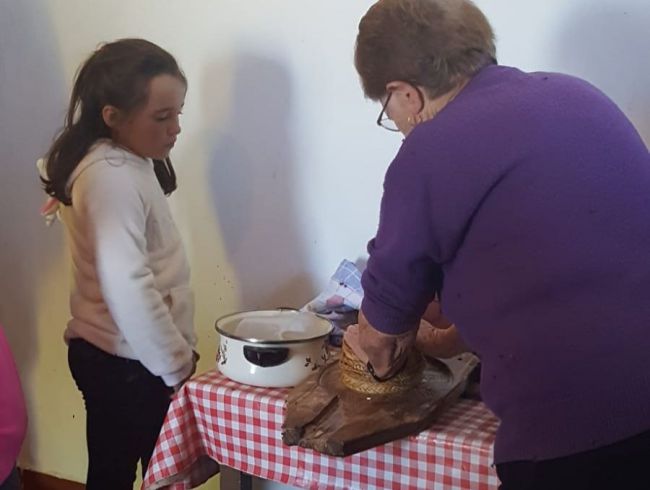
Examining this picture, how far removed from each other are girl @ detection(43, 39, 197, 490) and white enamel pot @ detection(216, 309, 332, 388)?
195 millimetres

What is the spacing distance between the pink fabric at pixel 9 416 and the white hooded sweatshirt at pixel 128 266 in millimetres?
249

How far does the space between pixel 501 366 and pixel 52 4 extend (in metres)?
1.48

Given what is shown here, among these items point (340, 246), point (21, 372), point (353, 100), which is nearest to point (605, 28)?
point (353, 100)

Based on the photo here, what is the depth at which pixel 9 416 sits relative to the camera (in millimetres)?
1161

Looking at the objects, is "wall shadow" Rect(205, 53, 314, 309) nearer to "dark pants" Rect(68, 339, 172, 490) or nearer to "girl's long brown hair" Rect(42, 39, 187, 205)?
"girl's long brown hair" Rect(42, 39, 187, 205)

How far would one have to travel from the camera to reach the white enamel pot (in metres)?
1.23

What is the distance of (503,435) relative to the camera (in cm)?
90

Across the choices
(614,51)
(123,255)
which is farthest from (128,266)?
(614,51)

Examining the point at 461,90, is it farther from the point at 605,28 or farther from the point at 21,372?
the point at 21,372

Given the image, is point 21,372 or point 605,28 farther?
point 21,372

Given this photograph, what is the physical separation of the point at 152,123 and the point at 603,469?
0.97m

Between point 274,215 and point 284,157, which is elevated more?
point 284,157

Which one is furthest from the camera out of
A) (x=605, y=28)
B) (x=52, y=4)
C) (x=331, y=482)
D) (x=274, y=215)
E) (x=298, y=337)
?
(x=52, y=4)

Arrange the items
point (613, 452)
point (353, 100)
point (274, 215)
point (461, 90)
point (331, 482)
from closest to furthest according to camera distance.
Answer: point (613, 452)
point (461, 90)
point (331, 482)
point (353, 100)
point (274, 215)
